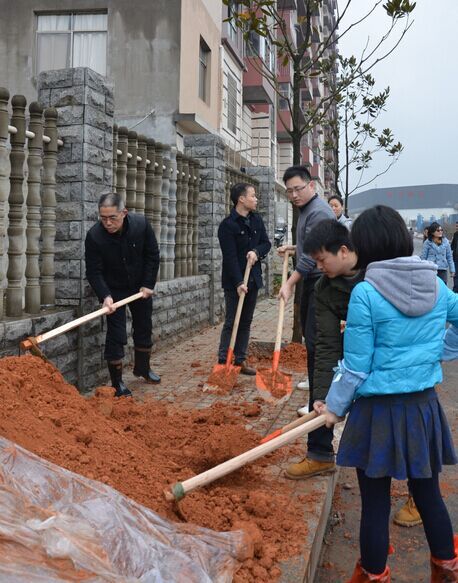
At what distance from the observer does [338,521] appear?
3.93 metres

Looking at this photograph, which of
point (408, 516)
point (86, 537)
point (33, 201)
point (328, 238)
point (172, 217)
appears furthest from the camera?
point (172, 217)

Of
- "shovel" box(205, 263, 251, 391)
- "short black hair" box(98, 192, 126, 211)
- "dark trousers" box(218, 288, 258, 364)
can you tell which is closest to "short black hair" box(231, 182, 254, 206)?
"shovel" box(205, 263, 251, 391)

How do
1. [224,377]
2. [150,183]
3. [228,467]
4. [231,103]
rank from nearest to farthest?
[228,467]
[224,377]
[150,183]
[231,103]

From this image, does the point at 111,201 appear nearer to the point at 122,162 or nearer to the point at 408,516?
the point at 122,162

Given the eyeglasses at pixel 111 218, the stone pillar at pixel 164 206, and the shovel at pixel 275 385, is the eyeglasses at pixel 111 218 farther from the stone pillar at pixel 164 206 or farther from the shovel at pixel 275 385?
the stone pillar at pixel 164 206

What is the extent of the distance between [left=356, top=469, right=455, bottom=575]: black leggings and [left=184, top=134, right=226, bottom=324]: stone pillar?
781 centimetres

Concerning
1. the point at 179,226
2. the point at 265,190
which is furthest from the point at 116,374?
the point at 265,190

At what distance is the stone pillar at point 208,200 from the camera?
10.4 metres

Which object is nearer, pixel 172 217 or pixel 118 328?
pixel 118 328

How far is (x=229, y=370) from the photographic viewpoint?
20.8 ft

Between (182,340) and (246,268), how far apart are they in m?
2.67

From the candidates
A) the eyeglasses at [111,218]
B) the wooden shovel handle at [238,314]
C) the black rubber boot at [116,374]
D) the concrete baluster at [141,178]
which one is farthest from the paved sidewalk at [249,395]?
the concrete baluster at [141,178]

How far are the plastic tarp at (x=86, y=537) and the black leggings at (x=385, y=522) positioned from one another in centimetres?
57

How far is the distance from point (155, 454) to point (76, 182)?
3018mm
